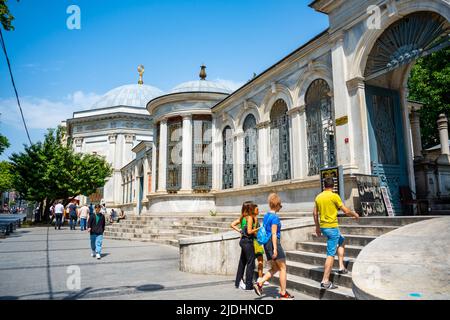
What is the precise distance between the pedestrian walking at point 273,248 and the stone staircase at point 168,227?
6388 mm

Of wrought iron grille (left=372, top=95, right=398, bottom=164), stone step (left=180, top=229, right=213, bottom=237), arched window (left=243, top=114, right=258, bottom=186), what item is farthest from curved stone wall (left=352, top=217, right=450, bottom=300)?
arched window (left=243, top=114, right=258, bottom=186)

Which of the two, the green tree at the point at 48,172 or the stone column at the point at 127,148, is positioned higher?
the stone column at the point at 127,148

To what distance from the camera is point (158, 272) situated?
24.5 feet

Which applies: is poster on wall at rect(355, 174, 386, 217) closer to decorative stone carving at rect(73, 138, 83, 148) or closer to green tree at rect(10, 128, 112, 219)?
green tree at rect(10, 128, 112, 219)

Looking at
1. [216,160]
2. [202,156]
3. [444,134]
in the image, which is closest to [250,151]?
[216,160]

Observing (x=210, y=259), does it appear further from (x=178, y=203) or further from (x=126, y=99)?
(x=126, y=99)

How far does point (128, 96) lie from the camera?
1829 inches

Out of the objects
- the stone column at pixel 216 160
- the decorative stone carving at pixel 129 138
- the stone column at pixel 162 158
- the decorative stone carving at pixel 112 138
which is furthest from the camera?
the decorative stone carving at pixel 129 138

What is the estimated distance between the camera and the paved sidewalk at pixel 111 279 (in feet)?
18.0

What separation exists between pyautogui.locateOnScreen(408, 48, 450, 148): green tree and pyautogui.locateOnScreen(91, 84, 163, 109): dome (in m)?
32.8

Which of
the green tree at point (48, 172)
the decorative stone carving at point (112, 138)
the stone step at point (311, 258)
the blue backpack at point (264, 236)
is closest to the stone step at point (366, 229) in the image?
the stone step at point (311, 258)

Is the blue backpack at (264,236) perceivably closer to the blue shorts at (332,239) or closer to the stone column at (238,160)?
the blue shorts at (332,239)
